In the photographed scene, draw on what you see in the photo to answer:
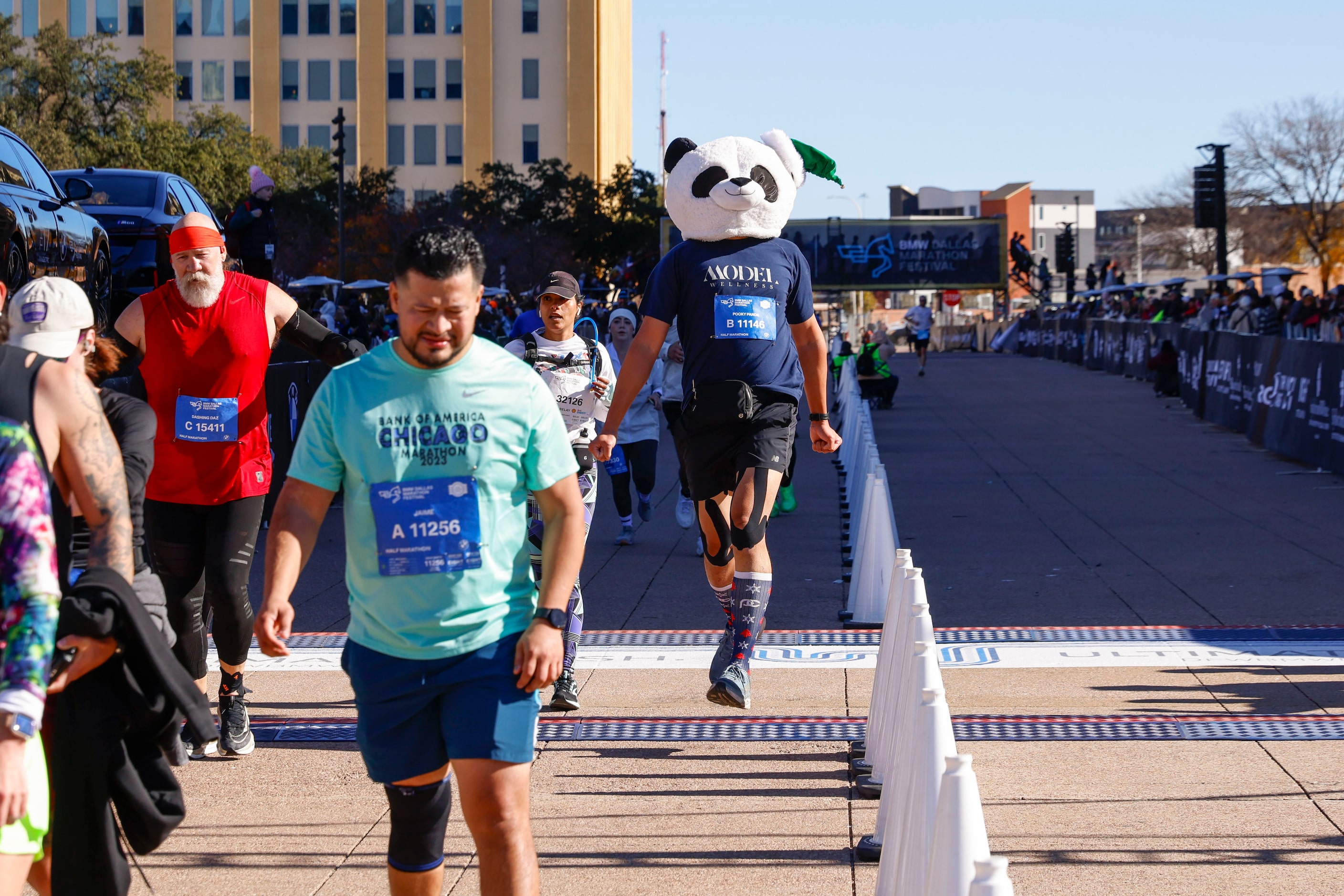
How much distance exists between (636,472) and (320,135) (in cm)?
7754

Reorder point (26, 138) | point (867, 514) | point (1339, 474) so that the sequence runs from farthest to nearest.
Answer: point (26, 138)
point (1339, 474)
point (867, 514)

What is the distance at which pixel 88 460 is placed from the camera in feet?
10.2

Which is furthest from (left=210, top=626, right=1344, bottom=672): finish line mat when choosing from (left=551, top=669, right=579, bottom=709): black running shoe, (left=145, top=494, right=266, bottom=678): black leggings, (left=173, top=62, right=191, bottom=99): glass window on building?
(left=173, top=62, right=191, bottom=99): glass window on building

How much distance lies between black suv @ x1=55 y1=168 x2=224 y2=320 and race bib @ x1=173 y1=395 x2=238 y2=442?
315 inches

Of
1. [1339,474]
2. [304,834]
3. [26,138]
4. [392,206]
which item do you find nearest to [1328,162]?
[392,206]

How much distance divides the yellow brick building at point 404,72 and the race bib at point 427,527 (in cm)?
8229

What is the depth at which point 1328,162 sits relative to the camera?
61.8 metres

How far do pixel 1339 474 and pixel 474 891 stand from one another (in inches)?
503

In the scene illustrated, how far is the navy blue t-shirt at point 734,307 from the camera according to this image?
6.17 meters

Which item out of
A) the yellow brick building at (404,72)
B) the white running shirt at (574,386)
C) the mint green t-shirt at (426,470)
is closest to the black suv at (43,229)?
the white running shirt at (574,386)

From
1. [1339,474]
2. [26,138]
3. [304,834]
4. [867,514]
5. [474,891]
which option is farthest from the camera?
[26,138]

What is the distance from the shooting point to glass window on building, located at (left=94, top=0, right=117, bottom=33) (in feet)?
268

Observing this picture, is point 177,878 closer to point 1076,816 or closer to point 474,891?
point 474,891

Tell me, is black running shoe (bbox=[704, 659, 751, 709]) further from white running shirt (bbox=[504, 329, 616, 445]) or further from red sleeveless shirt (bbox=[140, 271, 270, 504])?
red sleeveless shirt (bbox=[140, 271, 270, 504])
